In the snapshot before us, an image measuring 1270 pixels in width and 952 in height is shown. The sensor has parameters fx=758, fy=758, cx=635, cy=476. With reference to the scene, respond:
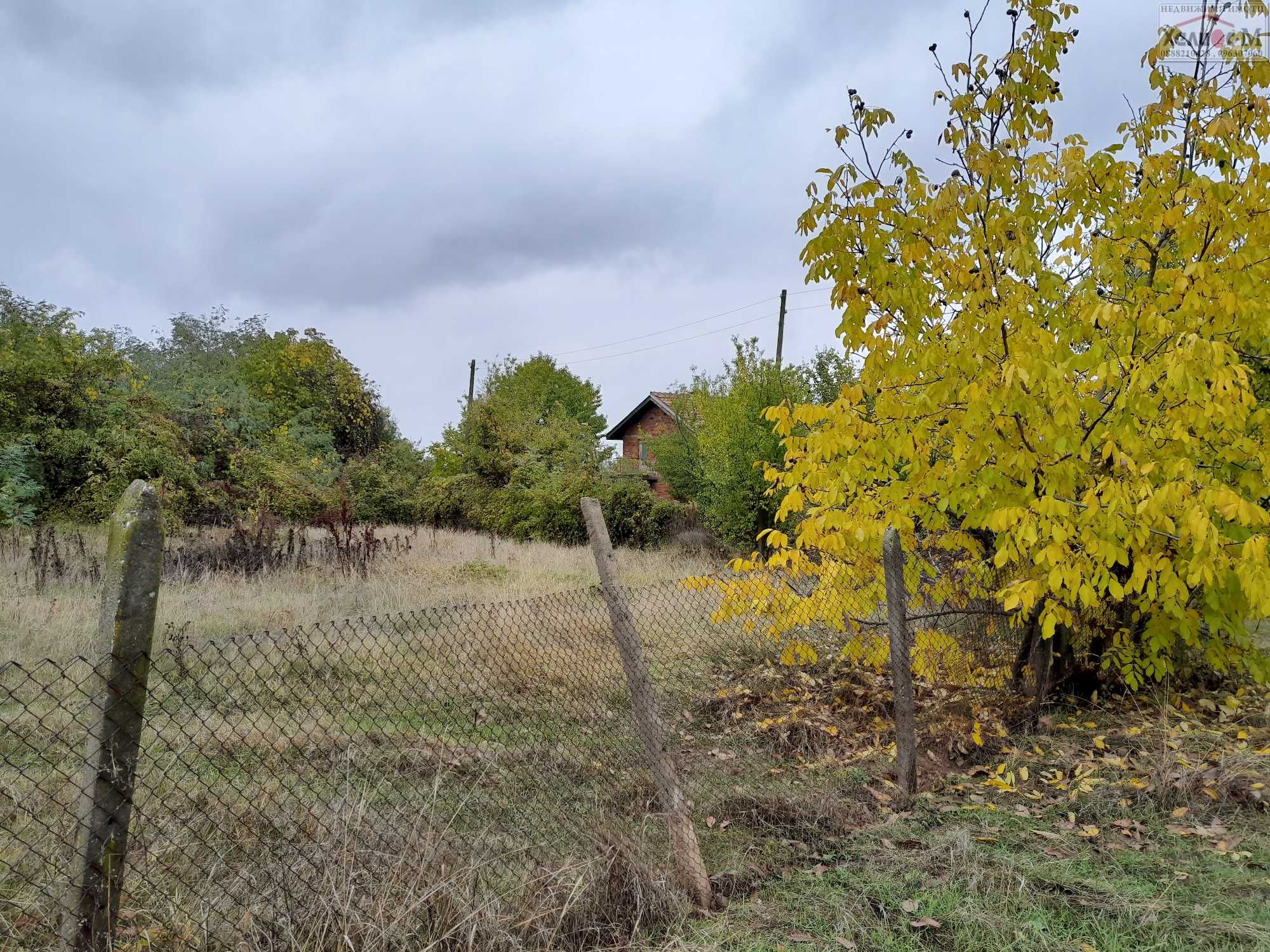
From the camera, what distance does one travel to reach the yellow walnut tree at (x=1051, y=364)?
132 inches

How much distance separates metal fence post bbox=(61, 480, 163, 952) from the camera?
1962 millimetres

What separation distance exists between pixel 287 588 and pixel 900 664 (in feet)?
23.9

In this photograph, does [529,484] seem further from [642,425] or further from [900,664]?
[642,425]

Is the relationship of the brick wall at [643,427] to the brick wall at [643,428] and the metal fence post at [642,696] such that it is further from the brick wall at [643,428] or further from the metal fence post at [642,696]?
the metal fence post at [642,696]

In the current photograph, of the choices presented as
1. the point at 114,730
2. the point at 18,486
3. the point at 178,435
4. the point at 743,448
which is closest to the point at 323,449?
the point at 178,435

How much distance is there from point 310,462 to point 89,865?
18544 mm

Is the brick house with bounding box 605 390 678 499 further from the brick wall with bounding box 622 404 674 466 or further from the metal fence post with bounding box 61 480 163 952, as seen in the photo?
the metal fence post with bounding box 61 480 163 952

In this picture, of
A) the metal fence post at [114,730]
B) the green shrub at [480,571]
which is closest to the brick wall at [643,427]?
the green shrub at [480,571]

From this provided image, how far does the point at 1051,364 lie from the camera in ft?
10.7

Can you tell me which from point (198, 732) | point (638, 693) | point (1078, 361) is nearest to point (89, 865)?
point (638, 693)

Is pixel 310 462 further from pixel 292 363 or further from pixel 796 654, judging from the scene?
pixel 796 654

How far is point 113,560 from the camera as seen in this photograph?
201 cm

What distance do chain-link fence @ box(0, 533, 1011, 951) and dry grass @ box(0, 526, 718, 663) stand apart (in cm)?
67

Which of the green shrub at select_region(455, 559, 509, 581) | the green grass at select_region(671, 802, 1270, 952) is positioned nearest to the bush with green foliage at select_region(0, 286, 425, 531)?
the green shrub at select_region(455, 559, 509, 581)
